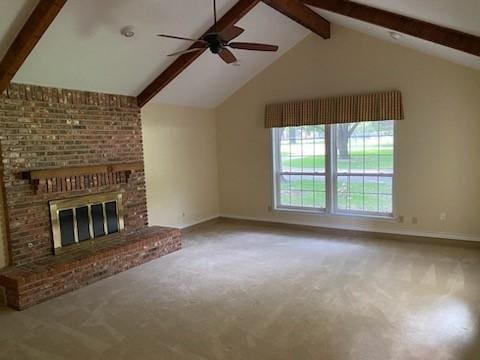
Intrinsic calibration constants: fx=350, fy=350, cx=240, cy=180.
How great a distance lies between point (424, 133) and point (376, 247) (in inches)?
71.6

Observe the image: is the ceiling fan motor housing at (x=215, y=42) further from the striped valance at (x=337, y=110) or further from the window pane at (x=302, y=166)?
the window pane at (x=302, y=166)

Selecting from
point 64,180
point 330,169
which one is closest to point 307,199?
point 330,169

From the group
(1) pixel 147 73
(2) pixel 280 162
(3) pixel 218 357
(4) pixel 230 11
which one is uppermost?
(4) pixel 230 11

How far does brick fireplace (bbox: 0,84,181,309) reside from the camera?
3.99 m

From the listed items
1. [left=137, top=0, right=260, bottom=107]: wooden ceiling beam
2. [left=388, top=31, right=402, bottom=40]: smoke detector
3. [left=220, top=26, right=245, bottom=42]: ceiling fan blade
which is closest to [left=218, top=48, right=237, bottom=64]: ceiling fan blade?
[left=220, top=26, right=245, bottom=42]: ceiling fan blade

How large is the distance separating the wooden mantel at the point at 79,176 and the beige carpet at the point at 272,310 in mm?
Result: 1377

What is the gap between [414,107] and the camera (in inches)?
203

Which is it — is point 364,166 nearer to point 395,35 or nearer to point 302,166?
point 302,166

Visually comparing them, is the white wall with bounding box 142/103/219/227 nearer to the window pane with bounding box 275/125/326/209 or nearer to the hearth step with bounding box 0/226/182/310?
the hearth step with bounding box 0/226/182/310

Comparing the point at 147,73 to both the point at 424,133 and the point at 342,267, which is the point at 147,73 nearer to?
the point at 342,267

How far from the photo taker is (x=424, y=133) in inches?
202

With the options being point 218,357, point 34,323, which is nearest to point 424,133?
point 218,357

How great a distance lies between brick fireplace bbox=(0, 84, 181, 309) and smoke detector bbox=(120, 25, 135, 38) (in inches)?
47.0

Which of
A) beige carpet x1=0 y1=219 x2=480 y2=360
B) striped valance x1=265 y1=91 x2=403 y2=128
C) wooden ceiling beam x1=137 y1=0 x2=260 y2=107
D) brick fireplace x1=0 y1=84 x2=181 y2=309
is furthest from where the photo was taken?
striped valance x1=265 y1=91 x2=403 y2=128
